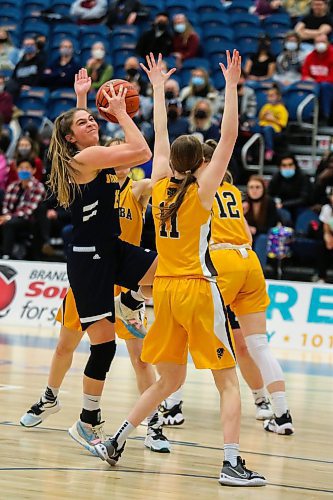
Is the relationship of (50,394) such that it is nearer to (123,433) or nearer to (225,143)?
(123,433)

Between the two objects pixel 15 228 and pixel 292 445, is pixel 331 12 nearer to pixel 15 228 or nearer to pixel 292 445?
pixel 15 228

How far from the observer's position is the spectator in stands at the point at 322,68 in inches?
571

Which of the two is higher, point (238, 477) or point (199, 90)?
point (199, 90)

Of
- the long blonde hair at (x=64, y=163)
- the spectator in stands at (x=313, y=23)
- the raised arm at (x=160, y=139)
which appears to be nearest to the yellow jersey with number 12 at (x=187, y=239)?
the raised arm at (x=160, y=139)

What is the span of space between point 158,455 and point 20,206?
8240mm

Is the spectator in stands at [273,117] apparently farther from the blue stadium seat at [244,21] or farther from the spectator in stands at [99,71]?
the blue stadium seat at [244,21]

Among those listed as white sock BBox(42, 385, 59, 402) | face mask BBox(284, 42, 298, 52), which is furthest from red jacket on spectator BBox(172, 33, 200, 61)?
white sock BBox(42, 385, 59, 402)

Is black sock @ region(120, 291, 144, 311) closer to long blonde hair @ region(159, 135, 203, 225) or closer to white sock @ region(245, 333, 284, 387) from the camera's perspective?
white sock @ region(245, 333, 284, 387)

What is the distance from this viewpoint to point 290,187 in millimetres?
13008

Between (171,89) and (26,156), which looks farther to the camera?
(171,89)

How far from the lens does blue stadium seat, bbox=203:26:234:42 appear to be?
1622 cm

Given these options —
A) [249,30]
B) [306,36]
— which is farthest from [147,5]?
[306,36]

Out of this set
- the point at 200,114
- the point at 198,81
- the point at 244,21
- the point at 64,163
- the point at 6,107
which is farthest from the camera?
the point at 244,21

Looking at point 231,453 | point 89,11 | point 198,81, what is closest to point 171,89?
point 198,81
